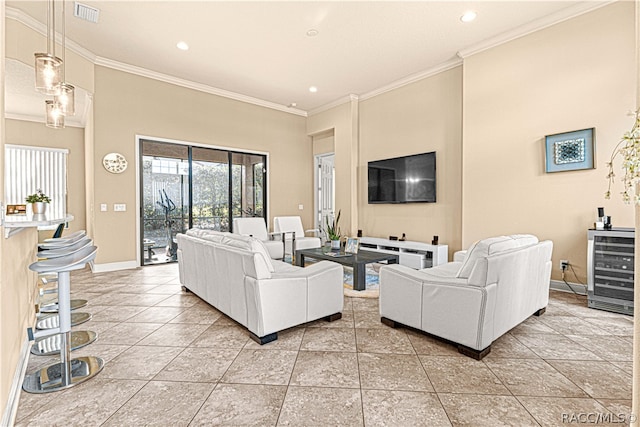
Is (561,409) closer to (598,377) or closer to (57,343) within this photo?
(598,377)

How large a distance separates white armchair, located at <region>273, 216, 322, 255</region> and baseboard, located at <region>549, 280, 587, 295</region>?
12.2 ft

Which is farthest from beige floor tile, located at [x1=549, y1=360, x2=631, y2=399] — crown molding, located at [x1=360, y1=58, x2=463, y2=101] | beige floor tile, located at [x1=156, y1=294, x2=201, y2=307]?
crown molding, located at [x1=360, y1=58, x2=463, y2=101]

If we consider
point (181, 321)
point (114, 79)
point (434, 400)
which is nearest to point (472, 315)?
point (434, 400)

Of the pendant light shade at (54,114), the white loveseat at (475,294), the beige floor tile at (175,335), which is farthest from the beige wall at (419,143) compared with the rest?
the pendant light shade at (54,114)

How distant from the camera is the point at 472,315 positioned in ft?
7.07

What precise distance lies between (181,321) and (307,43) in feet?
13.0

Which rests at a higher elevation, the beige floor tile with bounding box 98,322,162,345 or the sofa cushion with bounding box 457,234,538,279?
the sofa cushion with bounding box 457,234,538,279

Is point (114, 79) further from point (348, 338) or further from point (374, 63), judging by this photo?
point (348, 338)

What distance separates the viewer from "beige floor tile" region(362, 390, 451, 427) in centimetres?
157

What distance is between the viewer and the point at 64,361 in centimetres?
207

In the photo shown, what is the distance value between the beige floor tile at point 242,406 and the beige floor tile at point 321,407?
61mm

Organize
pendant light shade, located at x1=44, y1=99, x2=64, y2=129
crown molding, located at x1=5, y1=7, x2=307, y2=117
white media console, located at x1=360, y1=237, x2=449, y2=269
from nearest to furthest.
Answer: pendant light shade, located at x1=44, y1=99, x2=64, y2=129
crown molding, located at x1=5, y1=7, x2=307, y2=117
white media console, located at x1=360, y1=237, x2=449, y2=269

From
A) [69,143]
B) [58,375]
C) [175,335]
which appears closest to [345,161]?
[175,335]

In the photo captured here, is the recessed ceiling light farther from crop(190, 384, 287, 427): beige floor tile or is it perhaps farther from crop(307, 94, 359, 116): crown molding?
crop(190, 384, 287, 427): beige floor tile
